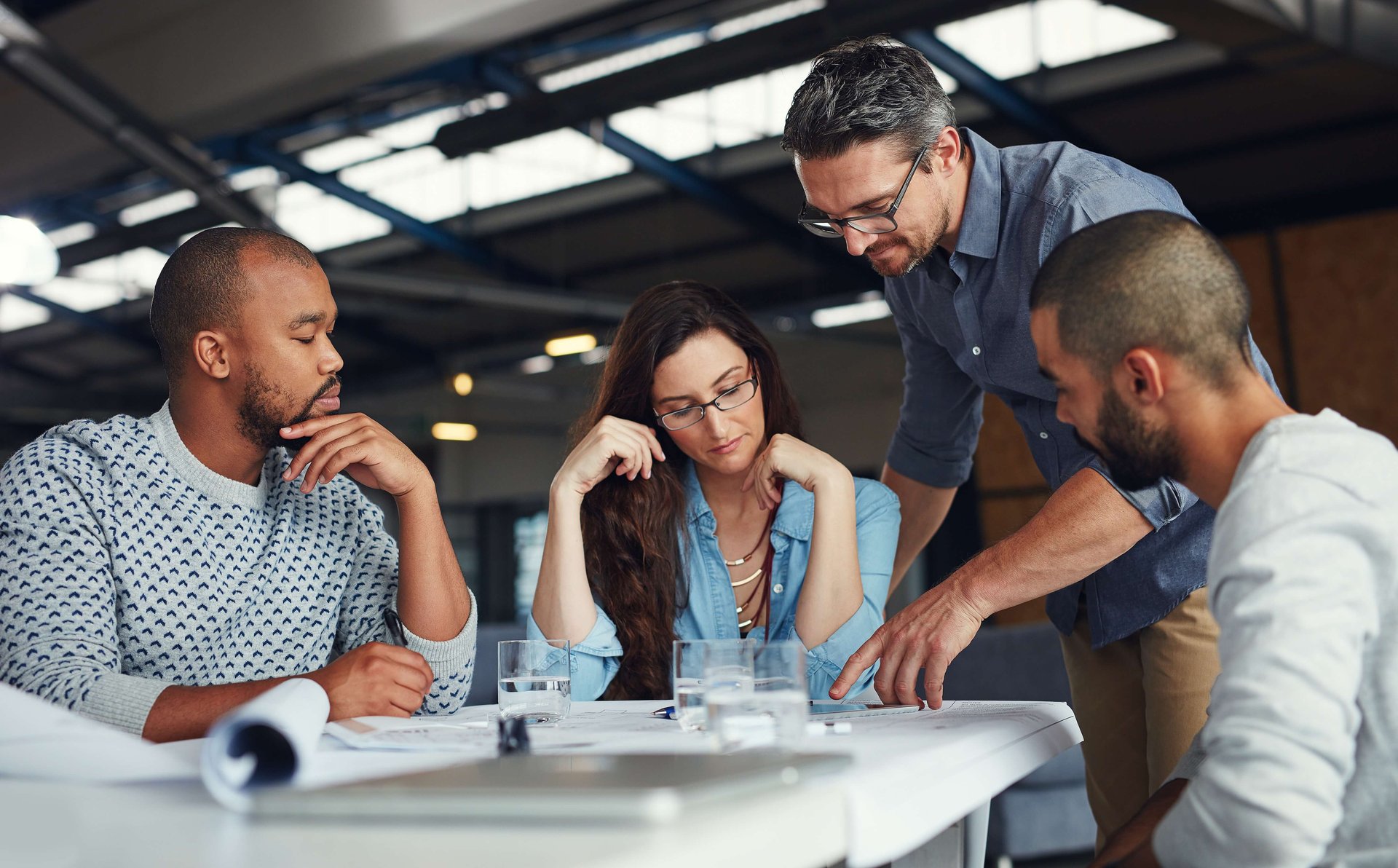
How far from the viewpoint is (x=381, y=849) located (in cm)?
74

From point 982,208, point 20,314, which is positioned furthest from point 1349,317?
point 20,314

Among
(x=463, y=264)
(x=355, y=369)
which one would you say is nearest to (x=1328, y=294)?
(x=463, y=264)

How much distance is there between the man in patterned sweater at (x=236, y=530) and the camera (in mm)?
1528

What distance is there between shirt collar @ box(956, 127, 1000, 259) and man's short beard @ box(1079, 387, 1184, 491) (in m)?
0.84

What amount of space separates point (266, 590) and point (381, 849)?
1.12 metres

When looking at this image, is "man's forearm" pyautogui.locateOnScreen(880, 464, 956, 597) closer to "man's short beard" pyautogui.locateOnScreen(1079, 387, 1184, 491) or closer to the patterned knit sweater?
the patterned knit sweater

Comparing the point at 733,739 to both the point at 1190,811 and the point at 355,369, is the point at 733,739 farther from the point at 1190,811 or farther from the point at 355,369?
the point at 355,369

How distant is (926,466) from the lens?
254cm

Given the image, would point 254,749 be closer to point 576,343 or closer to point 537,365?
point 576,343

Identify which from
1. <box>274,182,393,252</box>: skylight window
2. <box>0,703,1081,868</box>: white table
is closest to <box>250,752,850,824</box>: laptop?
<box>0,703,1081,868</box>: white table

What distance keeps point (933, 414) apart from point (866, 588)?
0.51 m

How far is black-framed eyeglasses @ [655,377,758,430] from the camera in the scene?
Answer: 2238 mm

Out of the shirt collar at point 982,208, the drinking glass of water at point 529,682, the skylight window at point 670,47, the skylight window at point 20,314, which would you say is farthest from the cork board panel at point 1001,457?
the skylight window at point 20,314

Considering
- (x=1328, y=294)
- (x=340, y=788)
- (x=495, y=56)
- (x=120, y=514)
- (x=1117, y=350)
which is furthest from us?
(x=1328, y=294)
